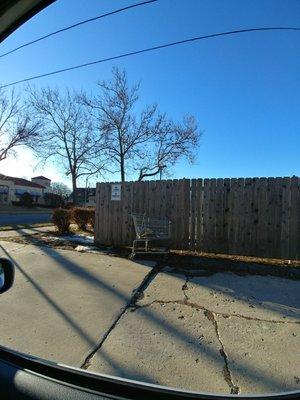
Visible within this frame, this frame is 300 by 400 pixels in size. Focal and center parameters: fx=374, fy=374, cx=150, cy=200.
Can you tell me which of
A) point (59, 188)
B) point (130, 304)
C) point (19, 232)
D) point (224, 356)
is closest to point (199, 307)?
point (130, 304)

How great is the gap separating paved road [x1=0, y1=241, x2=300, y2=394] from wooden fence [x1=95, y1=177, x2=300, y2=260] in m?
2.02

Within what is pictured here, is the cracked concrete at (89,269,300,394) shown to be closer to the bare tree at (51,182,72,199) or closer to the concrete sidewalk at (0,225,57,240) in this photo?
the concrete sidewalk at (0,225,57,240)

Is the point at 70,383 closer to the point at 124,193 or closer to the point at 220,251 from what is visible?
the point at 220,251

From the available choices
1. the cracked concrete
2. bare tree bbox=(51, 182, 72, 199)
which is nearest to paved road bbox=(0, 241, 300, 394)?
the cracked concrete

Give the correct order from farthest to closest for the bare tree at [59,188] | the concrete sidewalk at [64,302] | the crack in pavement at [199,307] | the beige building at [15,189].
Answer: the bare tree at [59,188]
the beige building at [15,189]
the crack in pavement at [199,307]
the concrete sidewalk at [64,302]

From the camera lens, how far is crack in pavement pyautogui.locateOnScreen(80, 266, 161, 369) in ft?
8.84

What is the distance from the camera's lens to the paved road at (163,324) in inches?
89.9

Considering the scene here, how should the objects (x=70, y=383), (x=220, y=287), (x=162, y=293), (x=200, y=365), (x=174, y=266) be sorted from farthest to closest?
(x=174, y=266) < (x=220, y=287) < (x=162, y=293) < (x=200, y=365) < (x=70, y=383)

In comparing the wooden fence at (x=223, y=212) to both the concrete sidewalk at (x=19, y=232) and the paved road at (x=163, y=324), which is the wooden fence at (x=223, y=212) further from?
the concrete sidewalk at (x=19, y=232)

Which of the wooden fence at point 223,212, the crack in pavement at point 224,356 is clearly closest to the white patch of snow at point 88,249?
the wooden fence at point 223,212

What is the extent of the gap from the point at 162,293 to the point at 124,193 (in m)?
5.24

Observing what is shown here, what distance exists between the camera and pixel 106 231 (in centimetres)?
1039

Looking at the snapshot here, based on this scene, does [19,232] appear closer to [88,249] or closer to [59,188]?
[88,249]

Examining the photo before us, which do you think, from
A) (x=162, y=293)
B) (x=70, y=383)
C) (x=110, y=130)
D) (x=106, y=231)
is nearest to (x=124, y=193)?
(x=106, y=231)
